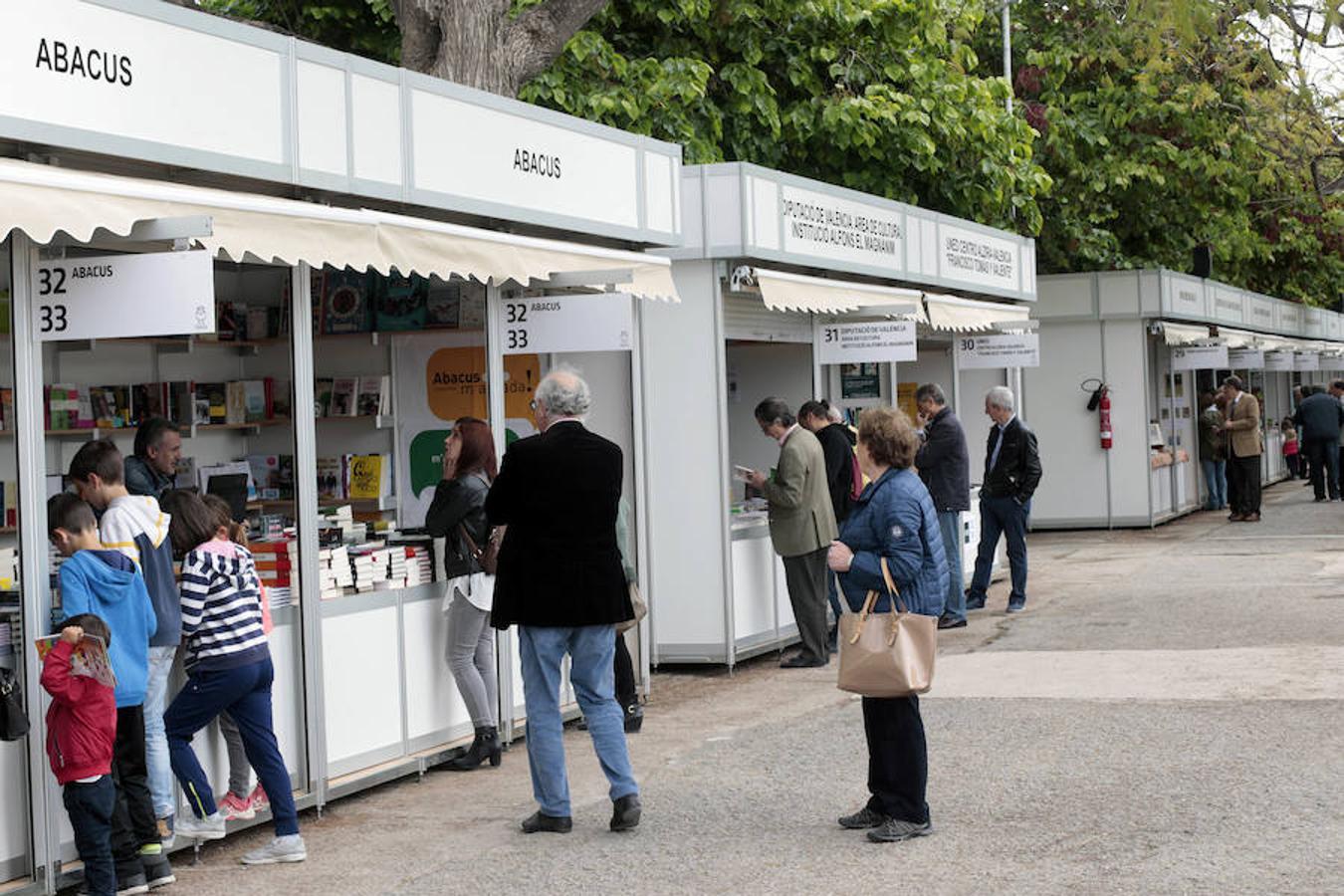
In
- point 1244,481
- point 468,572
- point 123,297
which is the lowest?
point 1244,481

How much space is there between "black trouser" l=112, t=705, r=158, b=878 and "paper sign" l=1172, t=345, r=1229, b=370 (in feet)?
65.5

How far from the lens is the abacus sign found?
21.8 feet

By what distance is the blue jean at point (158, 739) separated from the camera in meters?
6.96

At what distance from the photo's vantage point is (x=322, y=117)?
8039 millimetres

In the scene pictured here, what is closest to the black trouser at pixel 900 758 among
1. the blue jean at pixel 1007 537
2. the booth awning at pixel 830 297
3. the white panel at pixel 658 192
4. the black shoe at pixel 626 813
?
the black shoe at pixel 626 813

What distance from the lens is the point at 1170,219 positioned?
28219 mm

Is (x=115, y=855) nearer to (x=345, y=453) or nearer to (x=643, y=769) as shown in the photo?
(x=643, y=769)

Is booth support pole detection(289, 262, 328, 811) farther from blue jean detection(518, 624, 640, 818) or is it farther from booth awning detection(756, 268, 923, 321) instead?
booth awning detection(756, 268, 923, 321)

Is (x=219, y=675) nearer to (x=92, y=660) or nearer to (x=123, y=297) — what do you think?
(x=92, y=660)

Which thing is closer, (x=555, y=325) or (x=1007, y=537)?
(x=555, y=325)

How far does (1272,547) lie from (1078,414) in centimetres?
395

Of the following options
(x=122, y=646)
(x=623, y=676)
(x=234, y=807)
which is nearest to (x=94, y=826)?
(x=122, y=646)

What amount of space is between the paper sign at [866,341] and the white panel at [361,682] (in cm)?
588

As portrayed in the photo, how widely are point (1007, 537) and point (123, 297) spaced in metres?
9.22
